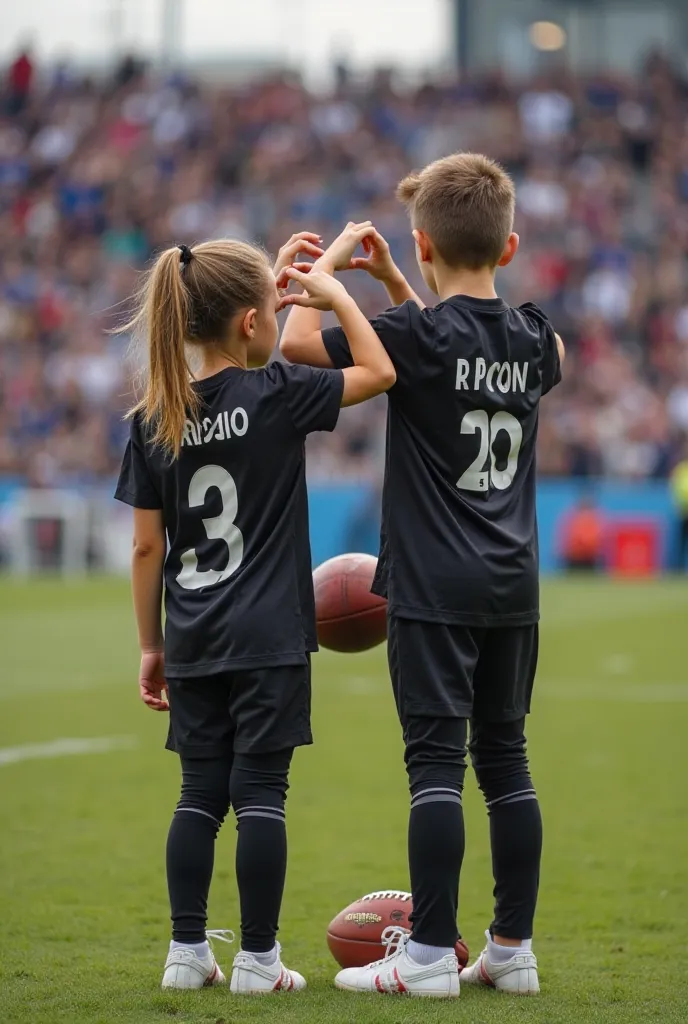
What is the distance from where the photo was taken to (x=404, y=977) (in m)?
3.49

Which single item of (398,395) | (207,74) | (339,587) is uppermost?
(207,74)

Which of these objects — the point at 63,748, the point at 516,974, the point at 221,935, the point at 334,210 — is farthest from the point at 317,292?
the point at 334,210

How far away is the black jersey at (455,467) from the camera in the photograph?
3.55 m

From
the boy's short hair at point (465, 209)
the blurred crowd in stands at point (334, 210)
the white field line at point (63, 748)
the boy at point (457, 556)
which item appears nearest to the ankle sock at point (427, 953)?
the boy at point (457, 556)

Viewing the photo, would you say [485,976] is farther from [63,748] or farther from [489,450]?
[63,748]

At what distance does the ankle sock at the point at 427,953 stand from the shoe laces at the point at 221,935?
22.4 inches

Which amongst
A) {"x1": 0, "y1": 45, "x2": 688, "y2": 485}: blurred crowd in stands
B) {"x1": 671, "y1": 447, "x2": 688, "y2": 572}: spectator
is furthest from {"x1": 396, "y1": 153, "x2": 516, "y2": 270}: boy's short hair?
{"x1": 0, "y1": 45, "x2": 688, "y2": 485}: blurred crowd in stands

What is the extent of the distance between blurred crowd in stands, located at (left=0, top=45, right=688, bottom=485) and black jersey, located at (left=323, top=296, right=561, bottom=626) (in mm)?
16616

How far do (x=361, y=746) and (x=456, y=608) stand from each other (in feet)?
14.0

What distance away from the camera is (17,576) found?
2011 cm

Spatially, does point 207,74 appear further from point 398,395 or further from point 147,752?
point 398,395

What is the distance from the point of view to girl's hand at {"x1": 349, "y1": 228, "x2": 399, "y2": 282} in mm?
3791

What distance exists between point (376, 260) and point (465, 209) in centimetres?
31

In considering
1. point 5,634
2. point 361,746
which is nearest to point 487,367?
point 361,746
